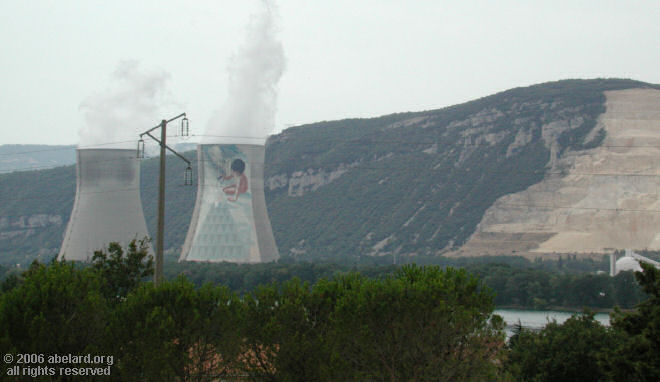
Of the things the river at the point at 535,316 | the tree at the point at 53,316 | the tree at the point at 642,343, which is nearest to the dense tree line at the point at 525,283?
the river at the point at 535,316

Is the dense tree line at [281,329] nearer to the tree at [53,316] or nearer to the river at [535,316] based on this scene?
the tree at [53,316]

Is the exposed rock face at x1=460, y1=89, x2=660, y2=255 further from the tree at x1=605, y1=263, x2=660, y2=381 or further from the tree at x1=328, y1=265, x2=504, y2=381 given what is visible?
the tree at x1=328, y1=265, x2=504, y2=381

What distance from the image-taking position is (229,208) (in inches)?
1950

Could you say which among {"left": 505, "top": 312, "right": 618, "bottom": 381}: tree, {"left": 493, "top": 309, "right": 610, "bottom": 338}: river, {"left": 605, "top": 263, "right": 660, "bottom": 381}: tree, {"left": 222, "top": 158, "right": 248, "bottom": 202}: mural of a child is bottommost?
{"left": 493, "top": 309, "right": 610, "bottom": 338}: river

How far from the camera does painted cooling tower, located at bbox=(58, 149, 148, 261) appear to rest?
140ft

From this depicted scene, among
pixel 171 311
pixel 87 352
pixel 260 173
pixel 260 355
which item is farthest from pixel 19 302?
pixel 260 173

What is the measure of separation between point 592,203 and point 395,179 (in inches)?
971

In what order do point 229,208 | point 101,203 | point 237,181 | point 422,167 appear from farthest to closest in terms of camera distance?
point 422,167 < point 237,181 < point 229,208 < point 101,203

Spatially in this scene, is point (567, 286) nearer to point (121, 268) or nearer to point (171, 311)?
point (121, 268)

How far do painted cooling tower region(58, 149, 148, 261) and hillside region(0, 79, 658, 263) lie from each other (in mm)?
44516

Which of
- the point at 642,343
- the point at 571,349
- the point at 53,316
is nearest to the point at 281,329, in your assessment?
the point at 53,316

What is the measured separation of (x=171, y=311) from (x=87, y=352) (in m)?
1.38

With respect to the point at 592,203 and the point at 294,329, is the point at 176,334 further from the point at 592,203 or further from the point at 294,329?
the point at 592,203

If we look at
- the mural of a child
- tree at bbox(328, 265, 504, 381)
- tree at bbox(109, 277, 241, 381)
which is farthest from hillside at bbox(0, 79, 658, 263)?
tree at bbox(109, 277, 241, 381)
